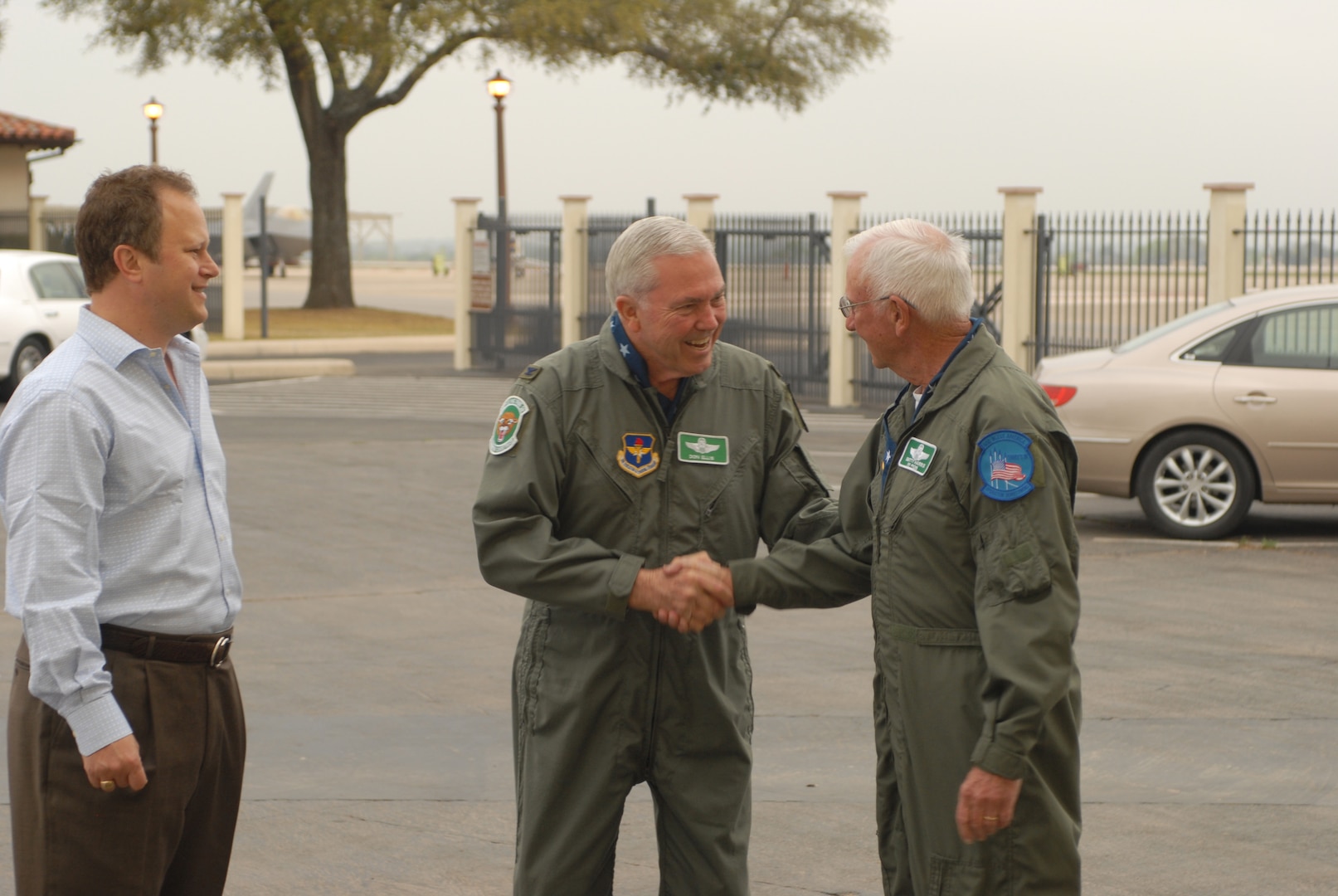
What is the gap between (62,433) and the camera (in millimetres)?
2850

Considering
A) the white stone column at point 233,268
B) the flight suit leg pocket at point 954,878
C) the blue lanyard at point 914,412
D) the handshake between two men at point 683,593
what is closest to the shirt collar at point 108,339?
the handshake between two men at point 683,593

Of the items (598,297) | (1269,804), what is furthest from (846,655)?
(598,297)

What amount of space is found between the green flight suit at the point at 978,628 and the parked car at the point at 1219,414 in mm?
7533

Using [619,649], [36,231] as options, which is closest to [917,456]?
[619,649]

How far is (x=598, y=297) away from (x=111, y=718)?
21.2 metres

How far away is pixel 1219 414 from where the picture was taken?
1043 centimetres

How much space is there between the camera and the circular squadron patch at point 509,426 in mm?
3297

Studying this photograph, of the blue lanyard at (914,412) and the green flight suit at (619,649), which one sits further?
the green flight suit at (619,649)

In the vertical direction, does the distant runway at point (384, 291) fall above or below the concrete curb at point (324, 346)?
above

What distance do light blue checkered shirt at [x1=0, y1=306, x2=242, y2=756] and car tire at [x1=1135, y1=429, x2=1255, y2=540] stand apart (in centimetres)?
839

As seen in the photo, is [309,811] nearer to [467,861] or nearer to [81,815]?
[467,861]

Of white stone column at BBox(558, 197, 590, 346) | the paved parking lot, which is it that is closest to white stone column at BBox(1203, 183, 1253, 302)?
the paved parking lot

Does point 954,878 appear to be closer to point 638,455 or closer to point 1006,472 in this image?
point 1006,472

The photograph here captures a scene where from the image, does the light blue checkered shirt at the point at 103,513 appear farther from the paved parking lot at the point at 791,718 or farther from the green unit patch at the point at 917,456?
the paved parking lot at the point at 791,718
